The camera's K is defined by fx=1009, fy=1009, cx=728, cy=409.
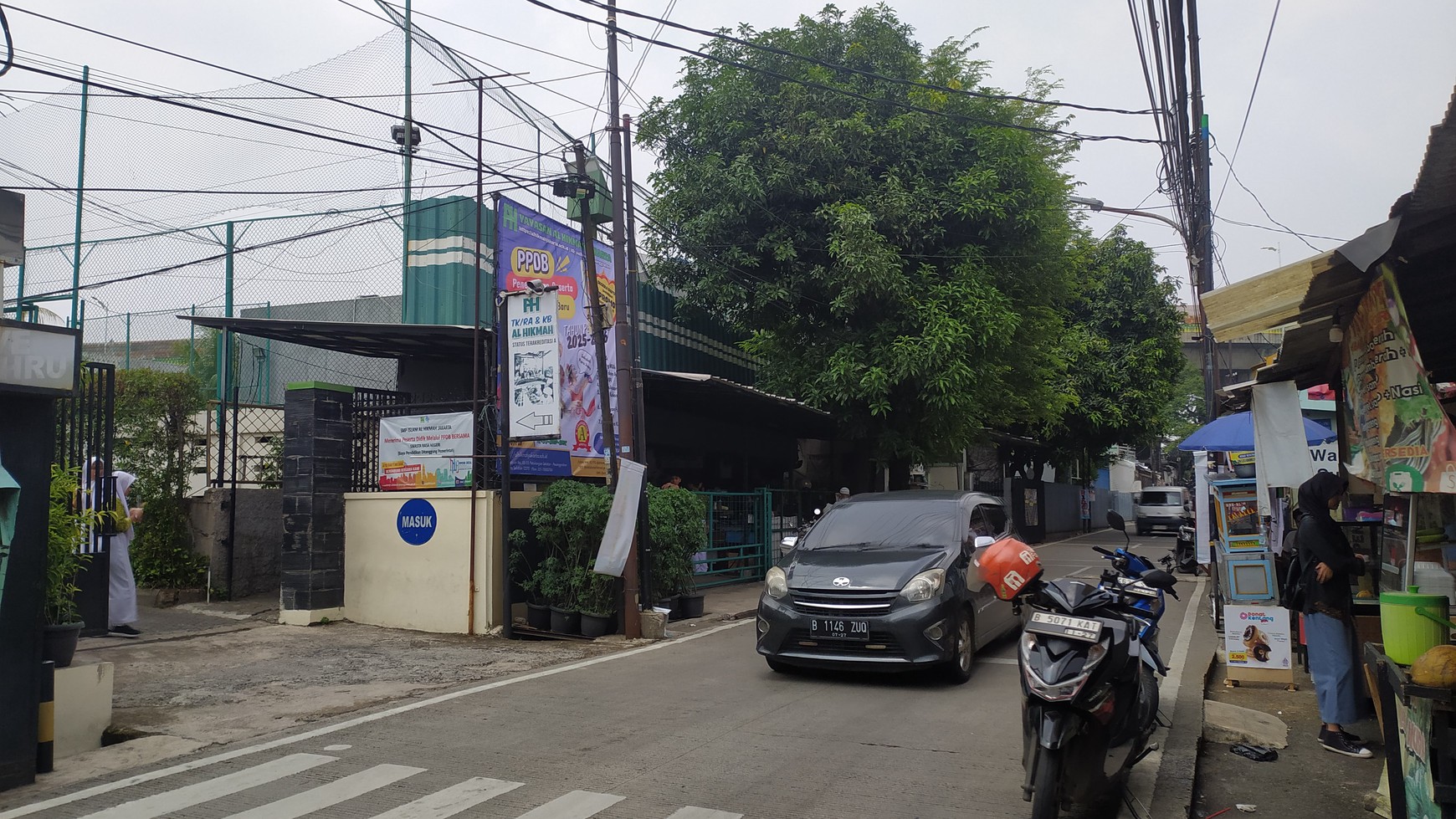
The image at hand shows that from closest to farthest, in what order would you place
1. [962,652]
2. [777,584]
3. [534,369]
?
→ [962,652], [777,584], [534,369]

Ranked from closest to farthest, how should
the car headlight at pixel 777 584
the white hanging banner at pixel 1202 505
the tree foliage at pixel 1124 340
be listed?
the car headlight at pixel 777 584 → the white hanging banner at pixel 1202 505 → the tree foliage at pixel 1124 340

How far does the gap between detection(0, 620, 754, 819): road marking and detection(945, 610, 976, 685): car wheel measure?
3.43 meters

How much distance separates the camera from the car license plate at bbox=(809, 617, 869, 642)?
26.6ft

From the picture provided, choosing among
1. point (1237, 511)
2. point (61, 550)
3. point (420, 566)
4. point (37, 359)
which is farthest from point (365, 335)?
point (1237, 511)

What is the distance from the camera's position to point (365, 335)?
13484 millimetres

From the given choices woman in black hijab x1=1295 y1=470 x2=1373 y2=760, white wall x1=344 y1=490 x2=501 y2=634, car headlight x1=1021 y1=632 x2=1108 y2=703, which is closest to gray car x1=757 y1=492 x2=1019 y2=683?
woman in black hijab x1=1295 y1=470 x2=1373 y2=760

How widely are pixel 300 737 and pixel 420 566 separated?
5.19 metres

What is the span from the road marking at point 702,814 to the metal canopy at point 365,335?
8504 millimetres

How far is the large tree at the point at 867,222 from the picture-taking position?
17.8 metres

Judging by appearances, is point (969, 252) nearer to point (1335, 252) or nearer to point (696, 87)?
point (696, 87)

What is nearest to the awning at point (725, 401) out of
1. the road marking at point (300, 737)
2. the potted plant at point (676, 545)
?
the potted plant at point (676, 545)

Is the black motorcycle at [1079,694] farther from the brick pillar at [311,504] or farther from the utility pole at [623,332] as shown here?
the brick pillar at [311,504]

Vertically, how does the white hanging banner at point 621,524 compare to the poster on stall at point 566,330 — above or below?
below

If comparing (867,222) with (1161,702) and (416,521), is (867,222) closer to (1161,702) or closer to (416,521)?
(416,521)
